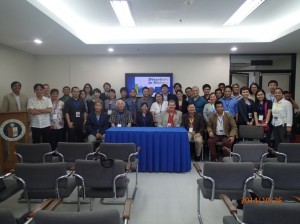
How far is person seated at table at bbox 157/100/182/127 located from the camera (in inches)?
204

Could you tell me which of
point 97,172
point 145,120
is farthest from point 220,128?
point 97,172

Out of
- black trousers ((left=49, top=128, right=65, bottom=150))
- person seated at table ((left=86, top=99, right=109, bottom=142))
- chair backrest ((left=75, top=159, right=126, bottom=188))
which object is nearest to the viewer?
chair backrest ((left=75, top=159, right=126, bottom=188))

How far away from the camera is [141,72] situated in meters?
7.51

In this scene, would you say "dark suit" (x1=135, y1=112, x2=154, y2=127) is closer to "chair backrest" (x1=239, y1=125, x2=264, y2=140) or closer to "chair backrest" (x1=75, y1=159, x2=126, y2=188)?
"chair backrest" (x1=239, y1=125, x2=264, y2=140)

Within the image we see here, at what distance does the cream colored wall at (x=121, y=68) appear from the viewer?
744 cm

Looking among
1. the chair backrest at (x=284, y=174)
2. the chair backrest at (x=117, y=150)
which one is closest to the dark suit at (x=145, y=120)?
the chair backrest at (x=117, y=150)

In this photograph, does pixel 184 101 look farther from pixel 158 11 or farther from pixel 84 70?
pixel 84 70

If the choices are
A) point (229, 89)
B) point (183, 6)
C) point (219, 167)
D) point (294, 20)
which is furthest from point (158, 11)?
point (219, 167)

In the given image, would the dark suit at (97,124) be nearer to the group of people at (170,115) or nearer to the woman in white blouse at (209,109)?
the group of people at (170,115)

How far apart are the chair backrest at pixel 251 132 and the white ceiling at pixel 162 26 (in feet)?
6.35

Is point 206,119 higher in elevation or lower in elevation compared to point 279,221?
higher

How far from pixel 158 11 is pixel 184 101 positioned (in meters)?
2.18

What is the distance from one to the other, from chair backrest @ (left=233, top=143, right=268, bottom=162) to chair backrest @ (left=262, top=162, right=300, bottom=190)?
Result: 972 millimetres

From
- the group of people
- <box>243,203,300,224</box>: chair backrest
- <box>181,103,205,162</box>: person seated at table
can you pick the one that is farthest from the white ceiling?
<box>243,203,300,224</box>: chair backrest
